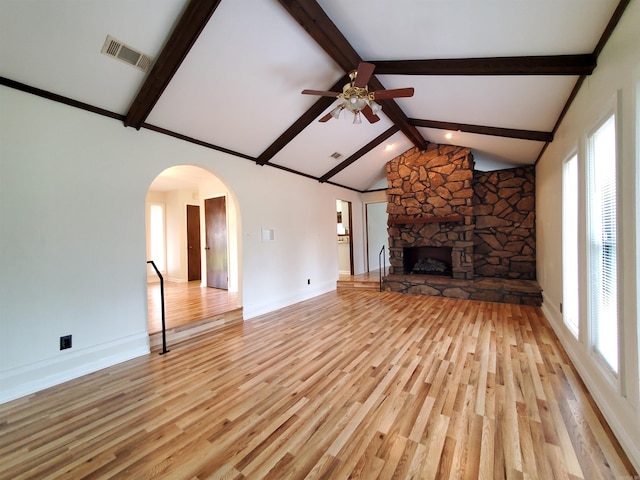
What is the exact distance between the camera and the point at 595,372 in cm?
209

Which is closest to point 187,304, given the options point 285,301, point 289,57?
point 285,301

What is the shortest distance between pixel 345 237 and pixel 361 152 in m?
2.73

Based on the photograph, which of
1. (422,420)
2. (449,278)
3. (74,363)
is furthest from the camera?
(449,278)

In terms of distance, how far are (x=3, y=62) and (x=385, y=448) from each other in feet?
13.1

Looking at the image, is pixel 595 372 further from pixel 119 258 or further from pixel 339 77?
pixel 119 258

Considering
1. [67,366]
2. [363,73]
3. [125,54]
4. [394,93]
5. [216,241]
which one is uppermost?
[125,54]

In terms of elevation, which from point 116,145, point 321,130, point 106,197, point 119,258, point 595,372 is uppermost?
point 321,130

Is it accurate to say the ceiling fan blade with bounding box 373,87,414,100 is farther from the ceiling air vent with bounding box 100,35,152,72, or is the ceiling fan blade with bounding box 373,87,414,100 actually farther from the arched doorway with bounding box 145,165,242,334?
the arched doorway with bounding box 145,165,242,334

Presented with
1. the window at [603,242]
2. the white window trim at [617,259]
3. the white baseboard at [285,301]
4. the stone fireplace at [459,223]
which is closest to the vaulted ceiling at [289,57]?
the white window trim at [617,259]

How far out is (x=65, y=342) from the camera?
255 cm

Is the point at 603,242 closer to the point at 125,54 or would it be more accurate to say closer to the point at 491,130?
the point at 491,130

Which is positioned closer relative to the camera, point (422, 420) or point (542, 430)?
point (542, 430)

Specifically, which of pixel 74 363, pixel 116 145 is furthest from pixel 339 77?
pixel 74 363

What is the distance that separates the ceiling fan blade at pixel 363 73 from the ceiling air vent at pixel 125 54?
6.34ft
